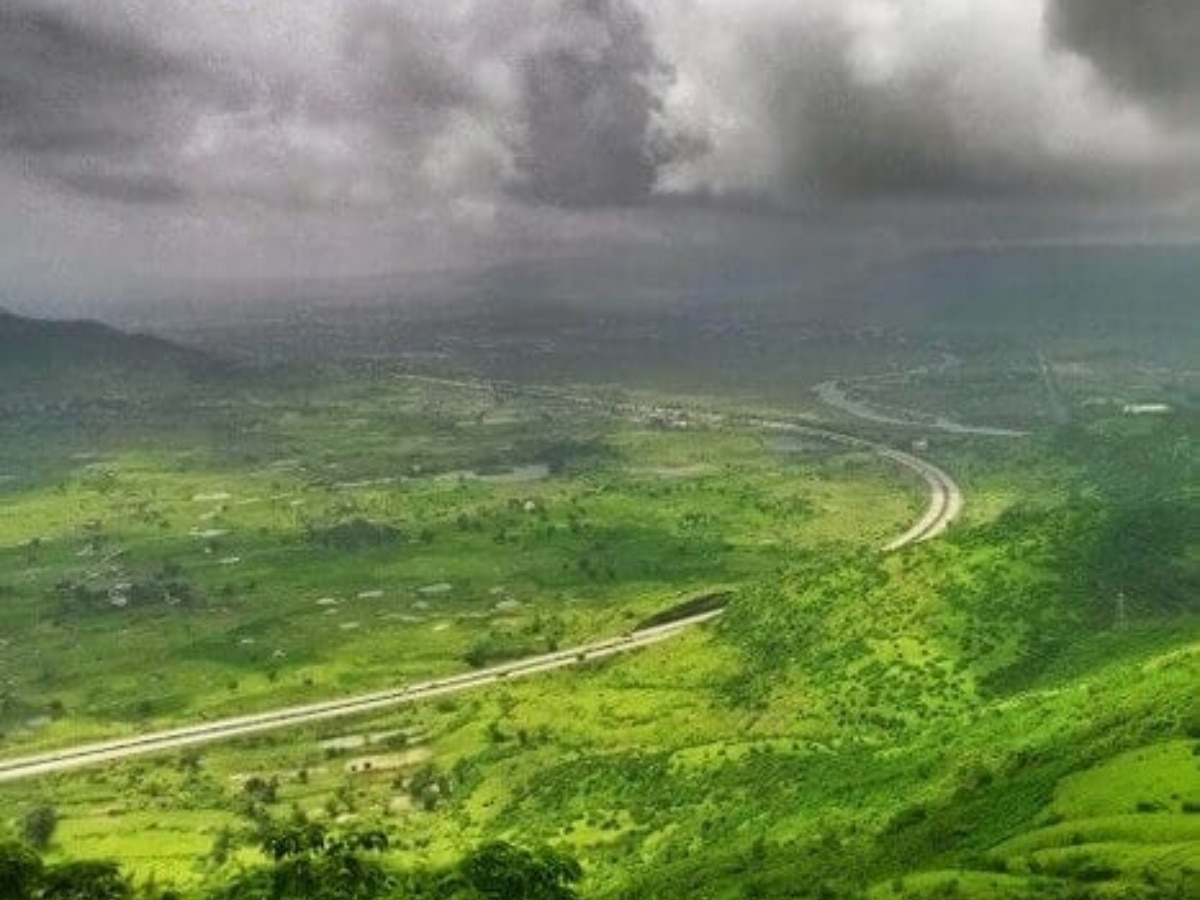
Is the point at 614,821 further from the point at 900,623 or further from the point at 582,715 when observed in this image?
the point at 900,623

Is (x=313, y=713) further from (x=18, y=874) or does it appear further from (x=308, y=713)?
(x=18, y=874)

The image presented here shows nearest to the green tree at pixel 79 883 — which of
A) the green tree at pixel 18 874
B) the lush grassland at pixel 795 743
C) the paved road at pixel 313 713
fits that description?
the green tree at pixel 18 874

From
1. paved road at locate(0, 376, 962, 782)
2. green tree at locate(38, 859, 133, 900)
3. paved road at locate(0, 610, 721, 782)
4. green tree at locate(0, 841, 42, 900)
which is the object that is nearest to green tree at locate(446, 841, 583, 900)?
green tree at locate(38, 859, 133, 900)

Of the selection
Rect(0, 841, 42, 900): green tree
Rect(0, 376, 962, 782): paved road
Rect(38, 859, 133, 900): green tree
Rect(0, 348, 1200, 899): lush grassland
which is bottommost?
Rect(0, 376, 962, 782): paved road

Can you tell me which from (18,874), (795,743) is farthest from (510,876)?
(795,743)

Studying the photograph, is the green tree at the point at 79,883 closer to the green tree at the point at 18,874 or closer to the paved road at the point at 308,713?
the green tree at the point at 18,874

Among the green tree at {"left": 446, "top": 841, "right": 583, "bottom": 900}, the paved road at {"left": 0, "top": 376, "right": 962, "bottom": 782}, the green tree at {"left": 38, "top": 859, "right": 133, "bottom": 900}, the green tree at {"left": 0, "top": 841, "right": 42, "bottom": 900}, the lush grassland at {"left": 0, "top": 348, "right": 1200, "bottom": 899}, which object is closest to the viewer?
the green tree at {"left": 0, "top": 841, "right": 42, "bottom": 900}

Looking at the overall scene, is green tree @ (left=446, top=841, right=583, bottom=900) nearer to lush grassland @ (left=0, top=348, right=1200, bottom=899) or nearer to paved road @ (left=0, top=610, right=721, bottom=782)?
lush grassland @ (left=0, top=348, right=1200, bottom=899)

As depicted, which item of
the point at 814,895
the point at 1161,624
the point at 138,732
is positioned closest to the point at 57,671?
the point at 138,732
